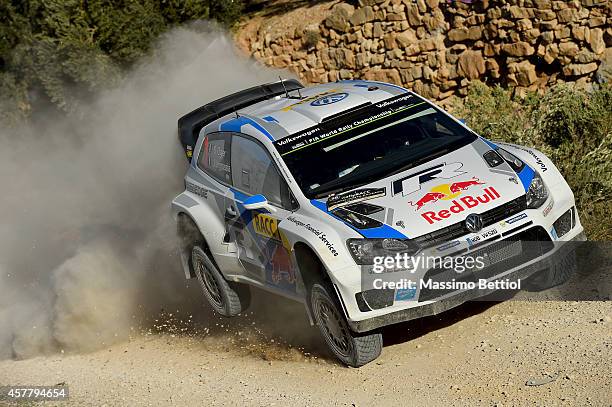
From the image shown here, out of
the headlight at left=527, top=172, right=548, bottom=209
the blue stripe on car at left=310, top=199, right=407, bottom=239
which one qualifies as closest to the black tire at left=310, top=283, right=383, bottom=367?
the blue stripe on car at left=310, top=199, right=407, bottom=239

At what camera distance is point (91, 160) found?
666 inches

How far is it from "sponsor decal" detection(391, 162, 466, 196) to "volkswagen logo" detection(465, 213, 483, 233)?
54cm

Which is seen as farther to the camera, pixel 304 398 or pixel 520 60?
pixel 520 60

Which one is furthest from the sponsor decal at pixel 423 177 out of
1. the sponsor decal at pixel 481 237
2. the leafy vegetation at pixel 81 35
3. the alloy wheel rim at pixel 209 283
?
the leafy vegetation at pixel 81 35

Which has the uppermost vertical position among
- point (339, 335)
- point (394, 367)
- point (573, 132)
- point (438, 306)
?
point (438, 306)

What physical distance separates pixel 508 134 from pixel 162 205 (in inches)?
185

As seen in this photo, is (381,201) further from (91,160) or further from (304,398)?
(91,160)

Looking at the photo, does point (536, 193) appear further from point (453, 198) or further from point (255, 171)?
point (255, 171)

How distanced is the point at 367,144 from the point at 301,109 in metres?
0.87

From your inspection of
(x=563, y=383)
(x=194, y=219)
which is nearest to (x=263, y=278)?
(x=194, y=219)

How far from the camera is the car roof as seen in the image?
8.73m

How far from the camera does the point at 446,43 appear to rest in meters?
15.0

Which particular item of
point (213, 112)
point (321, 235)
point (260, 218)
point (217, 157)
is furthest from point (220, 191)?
point (213, 112)

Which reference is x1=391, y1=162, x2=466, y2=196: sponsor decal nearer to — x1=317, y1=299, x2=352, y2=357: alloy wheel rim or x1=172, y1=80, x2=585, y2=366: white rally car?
x1=172, y1=80, x2=585, y2=366: white rally car
